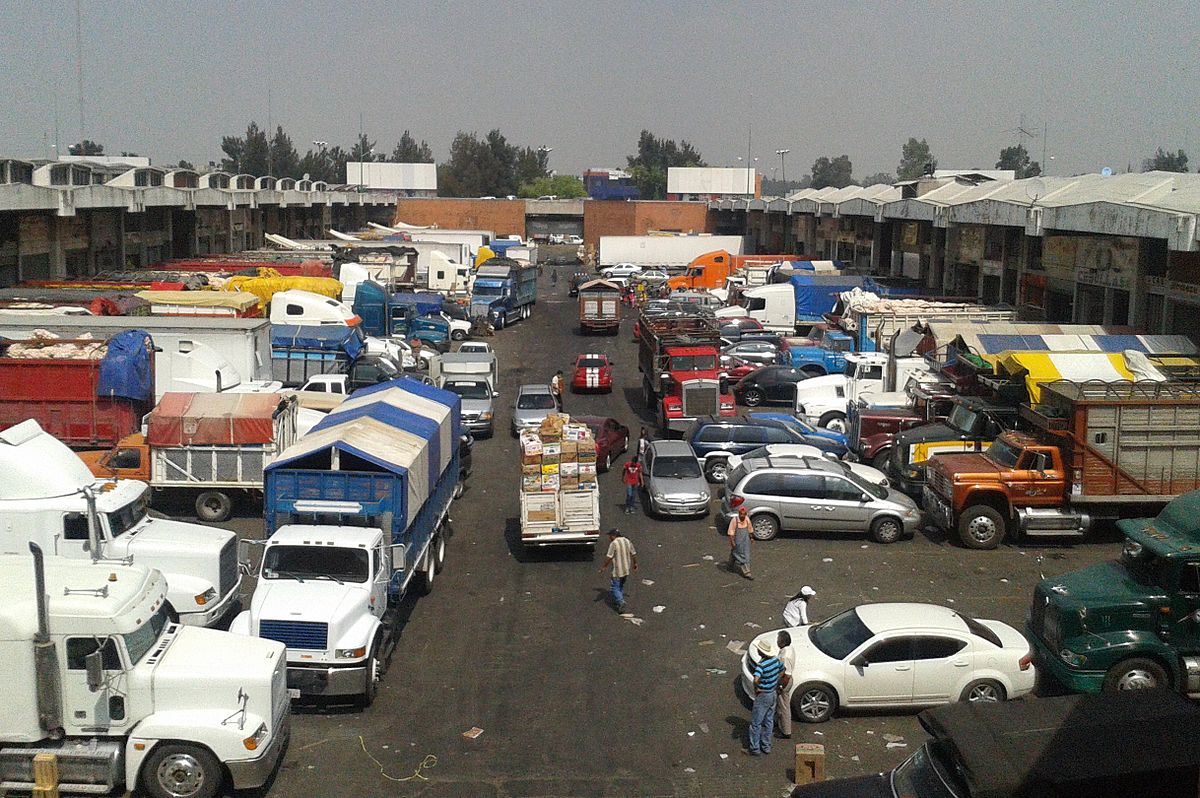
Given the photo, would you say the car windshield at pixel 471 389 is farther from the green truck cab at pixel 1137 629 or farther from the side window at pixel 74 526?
the green truck cab at pixel 1137 629

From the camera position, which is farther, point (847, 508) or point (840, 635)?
point (847, 508)

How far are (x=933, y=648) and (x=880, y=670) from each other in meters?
0.66

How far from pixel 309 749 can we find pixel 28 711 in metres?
2.86

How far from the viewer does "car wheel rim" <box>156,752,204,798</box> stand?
10203mm

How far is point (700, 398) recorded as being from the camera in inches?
1078

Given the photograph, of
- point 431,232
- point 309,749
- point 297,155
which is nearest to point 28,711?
point 309,749

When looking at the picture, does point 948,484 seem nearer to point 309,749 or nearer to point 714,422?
point 714,422

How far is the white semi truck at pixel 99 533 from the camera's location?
570 inches

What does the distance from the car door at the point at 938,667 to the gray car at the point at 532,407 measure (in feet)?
51.7

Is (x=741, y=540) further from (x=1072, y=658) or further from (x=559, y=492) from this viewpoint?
(x=1072, y=658)

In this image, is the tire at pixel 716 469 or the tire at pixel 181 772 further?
the tire at pixel 716 469

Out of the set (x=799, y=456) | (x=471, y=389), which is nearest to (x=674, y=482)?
(x=799, y=456)

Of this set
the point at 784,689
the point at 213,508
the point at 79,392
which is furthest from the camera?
the point at 79,392

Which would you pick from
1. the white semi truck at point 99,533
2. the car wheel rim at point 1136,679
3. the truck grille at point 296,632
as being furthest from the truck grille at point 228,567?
the car wheel rim at point 1136,679
